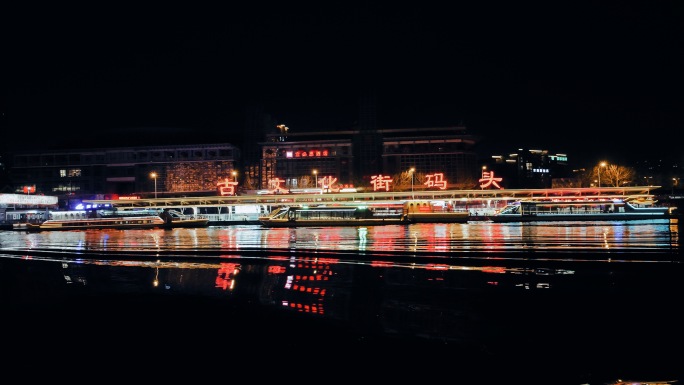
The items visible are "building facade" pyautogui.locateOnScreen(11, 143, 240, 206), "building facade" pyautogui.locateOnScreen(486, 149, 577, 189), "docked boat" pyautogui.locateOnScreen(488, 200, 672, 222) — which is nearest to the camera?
"docked boat" pyautogui.locateOnScreen(488, 200, 672, 222)

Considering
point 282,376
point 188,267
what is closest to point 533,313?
point 282,376

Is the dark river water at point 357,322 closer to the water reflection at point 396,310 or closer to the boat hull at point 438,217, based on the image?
the water reflection at point 396,310

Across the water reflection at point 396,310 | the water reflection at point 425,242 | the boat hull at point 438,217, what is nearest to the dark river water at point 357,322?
the water reflection at point 396,310

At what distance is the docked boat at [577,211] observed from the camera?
4412cm

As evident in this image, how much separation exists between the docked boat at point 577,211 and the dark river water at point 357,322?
117ft

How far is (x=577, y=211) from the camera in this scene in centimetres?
4891

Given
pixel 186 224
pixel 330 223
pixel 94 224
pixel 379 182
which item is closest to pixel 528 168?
pixel 379 182

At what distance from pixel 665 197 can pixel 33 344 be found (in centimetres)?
7481

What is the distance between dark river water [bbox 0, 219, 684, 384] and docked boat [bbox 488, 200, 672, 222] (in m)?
35.7

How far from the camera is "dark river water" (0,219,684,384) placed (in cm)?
433

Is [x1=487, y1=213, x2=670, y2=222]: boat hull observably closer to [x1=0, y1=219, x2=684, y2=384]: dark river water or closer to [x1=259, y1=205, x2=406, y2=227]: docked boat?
[x1=259, y1=205, x2=406, y2=227]: docked boat

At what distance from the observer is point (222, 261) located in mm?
13469

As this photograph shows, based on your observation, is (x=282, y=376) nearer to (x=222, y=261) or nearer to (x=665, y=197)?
(x=222, y=261)

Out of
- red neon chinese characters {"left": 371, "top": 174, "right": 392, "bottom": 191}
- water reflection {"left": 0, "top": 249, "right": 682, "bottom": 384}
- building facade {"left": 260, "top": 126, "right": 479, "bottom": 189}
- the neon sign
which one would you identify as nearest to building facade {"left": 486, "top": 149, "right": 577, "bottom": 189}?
building facade {"left": 260, "top": 126, "right": 479, "bottom": 189}
